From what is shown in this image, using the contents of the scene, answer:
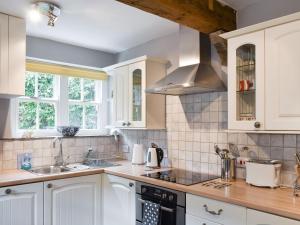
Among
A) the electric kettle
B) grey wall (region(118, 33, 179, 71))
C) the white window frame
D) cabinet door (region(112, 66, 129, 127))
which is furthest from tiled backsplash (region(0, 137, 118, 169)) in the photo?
grey wall (region(118, 33, 179, 71))

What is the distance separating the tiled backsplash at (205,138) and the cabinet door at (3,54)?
61.6 inches

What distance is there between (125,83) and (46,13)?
110 centimetres

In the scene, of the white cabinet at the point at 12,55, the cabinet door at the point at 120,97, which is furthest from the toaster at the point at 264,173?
the white cabinet at the point at 12,55

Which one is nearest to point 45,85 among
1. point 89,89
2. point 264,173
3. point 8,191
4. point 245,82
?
point 89,89

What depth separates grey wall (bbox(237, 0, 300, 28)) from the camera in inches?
75.2

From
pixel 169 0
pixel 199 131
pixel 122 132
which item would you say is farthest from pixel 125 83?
pixel 169 0

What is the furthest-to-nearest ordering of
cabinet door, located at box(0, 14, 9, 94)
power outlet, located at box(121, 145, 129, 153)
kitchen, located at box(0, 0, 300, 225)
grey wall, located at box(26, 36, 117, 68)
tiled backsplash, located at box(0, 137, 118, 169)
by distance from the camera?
power outlet, located at box(121, 145, 129, 153), grey wall, located at box(26, 36, 117, 68), tiled backsplash, located at box(0, 137, 118, 169), cabinet door, located at box(0, 14, 9, 94), kitchen, located at box(0, 0, 300, 225)

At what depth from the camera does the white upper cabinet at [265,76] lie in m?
1.64

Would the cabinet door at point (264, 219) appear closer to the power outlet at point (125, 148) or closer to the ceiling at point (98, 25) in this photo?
the ceiling at point (98, 25)

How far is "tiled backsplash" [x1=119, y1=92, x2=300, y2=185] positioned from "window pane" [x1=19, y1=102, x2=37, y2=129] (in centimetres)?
132

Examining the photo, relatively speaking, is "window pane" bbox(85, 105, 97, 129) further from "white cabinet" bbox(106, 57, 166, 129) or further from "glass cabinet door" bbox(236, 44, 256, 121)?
"glass cabinet door" bbox(236, 44, 256, 121)

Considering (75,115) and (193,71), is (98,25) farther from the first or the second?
(75,115)

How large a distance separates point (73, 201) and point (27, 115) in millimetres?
1116

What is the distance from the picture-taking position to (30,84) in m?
2.92
